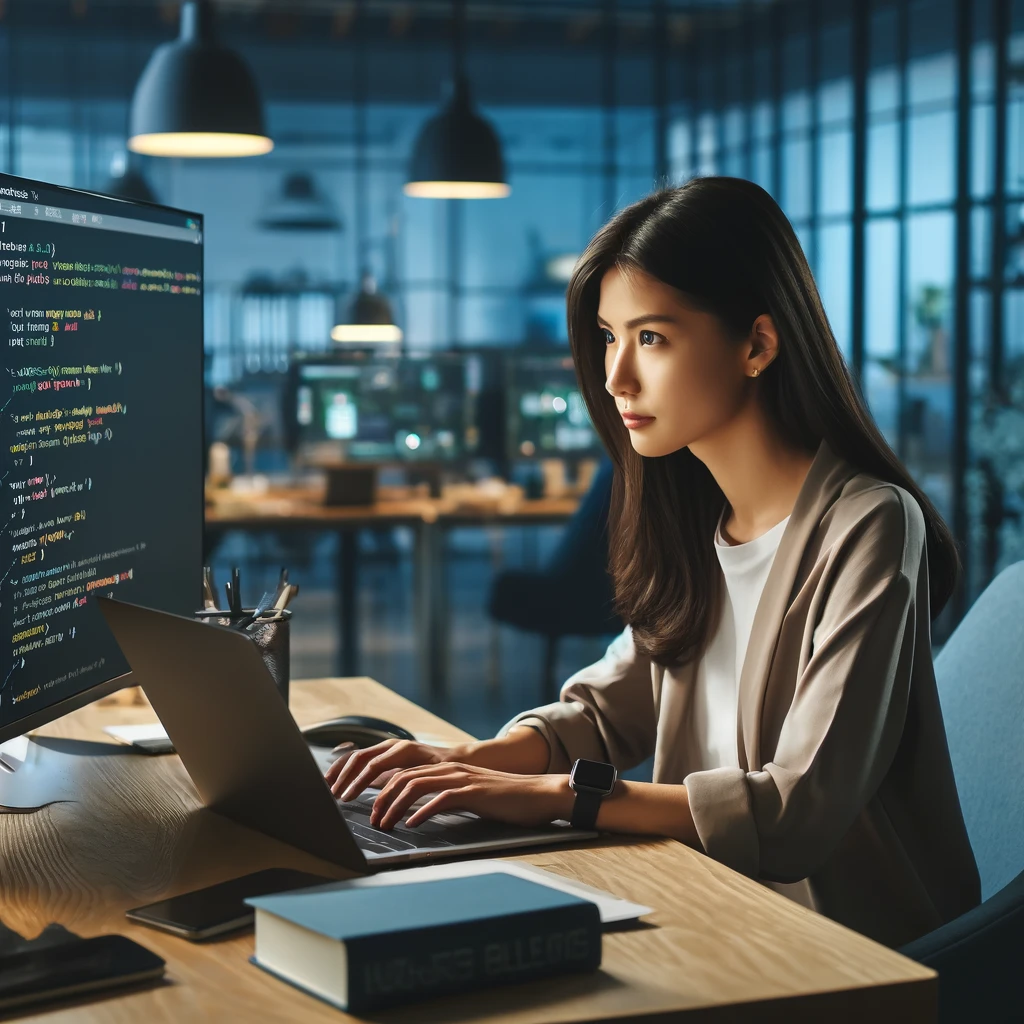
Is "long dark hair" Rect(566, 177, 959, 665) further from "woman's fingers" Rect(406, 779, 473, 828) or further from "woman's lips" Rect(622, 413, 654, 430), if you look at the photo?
"woman's fingers" Rect(406, 779, 473, 828)

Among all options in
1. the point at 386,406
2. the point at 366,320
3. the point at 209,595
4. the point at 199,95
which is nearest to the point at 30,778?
the point at 209,595

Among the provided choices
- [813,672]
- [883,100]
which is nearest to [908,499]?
[813,672]

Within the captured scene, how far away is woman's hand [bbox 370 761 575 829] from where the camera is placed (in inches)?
46.4

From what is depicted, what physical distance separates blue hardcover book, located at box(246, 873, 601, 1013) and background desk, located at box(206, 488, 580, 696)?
4.71 m

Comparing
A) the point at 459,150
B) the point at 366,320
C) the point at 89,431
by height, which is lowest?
the point at 89,431

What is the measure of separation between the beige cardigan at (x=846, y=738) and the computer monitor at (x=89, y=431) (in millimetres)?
611

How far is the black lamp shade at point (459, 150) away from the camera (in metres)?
5.57

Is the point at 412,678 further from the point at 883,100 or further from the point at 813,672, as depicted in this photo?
the point at 813,672

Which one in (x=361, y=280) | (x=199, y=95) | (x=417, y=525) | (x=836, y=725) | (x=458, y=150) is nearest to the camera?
(x=836, y=725)

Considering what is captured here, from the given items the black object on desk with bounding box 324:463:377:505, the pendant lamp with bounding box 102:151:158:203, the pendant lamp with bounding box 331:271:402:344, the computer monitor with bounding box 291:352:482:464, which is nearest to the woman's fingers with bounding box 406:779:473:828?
the black object on desk with bounding box 324:463:377:505

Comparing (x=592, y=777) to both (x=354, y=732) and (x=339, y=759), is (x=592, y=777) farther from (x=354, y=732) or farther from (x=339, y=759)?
(x=354, y=732)

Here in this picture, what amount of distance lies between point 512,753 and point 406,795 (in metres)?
0.27

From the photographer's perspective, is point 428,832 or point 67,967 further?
point 428,832

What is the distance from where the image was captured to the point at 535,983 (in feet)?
2.73
